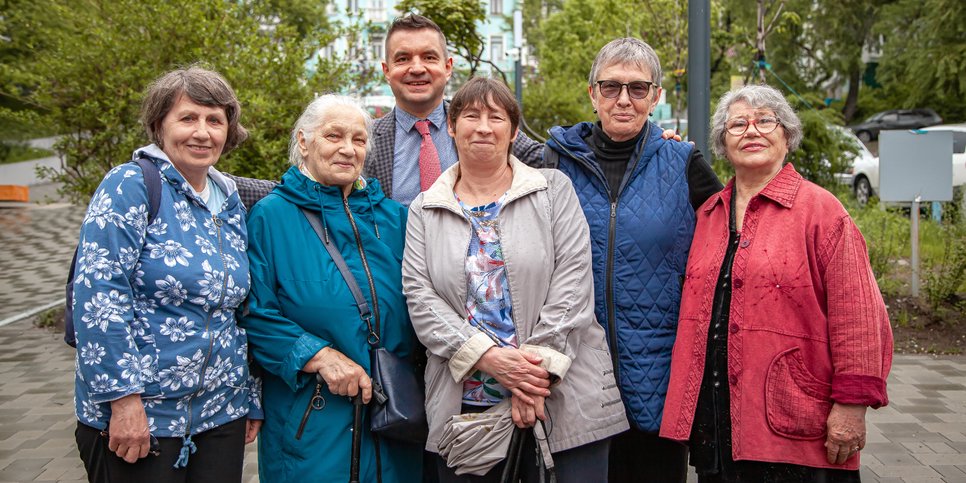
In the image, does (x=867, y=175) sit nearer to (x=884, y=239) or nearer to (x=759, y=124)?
(x=884, y=239)

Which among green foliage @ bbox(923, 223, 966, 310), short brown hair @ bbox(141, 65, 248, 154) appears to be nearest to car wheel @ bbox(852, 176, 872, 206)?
green foliage @ bbox(923, 223, 966, 310)

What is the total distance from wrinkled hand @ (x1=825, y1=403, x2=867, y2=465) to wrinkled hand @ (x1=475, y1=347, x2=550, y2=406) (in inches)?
38.4

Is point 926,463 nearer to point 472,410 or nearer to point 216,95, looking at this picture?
point 472,410

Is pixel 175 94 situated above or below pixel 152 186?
above

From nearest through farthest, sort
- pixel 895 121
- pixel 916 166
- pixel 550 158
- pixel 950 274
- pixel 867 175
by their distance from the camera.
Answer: pixel 550 158 → pixel 950 274 → pixel 916 166 → pixel 867 175 → pixel 895 121

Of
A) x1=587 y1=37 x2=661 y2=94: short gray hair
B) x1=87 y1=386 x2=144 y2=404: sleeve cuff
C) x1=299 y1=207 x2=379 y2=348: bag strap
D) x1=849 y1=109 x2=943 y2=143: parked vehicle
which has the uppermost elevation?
x1=849 y1=109 x2=943 y2=143: parked vehicle

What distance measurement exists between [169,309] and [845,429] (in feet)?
7.62

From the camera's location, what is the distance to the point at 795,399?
274cm

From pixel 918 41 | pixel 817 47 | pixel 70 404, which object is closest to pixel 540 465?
pixel 70 404

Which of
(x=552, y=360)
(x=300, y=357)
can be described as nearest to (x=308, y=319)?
(x=300, y=357)

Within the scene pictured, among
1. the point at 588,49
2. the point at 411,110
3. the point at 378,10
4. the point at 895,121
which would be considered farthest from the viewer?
the point at 378,10

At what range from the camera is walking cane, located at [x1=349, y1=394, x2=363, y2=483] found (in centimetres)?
294

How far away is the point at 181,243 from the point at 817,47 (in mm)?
36412

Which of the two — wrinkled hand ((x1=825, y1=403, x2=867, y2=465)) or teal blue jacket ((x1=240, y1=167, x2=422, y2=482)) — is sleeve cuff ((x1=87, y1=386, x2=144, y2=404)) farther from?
wrinkled hand ((x1=825, y1=403, x2=867, y2=465))
